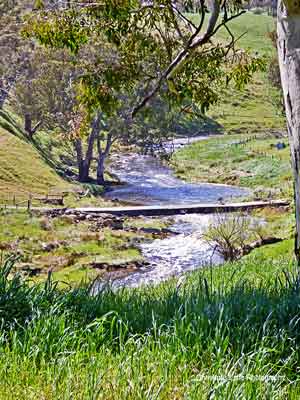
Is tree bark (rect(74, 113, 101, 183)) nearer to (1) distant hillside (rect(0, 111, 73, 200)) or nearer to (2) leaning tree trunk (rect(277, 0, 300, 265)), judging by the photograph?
(1) distant hillside (rect(0, 111, 73, 200))

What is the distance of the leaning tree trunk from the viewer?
445 cm

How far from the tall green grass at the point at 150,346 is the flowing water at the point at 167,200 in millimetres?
3988

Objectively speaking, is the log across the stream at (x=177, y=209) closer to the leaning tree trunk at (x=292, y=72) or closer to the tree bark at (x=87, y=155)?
the tree bark at (x=87, y=155)

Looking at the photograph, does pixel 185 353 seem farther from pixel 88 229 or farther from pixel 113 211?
pixel 113 211

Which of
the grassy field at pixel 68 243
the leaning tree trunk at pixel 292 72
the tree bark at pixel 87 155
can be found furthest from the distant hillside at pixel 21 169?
the leaning tree trunk at pixel 292 72

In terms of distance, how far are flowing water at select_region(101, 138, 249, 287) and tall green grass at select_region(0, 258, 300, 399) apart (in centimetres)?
399

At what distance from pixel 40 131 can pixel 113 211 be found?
57.9 feet

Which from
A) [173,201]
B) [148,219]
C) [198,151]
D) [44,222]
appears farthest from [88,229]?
[198,151]

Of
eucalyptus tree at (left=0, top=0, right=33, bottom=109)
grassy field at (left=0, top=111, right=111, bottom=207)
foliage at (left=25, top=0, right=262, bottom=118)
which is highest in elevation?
eucalyptus tree at (left=0, top=0, right=33, bottom=109)

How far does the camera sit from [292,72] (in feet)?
14.7

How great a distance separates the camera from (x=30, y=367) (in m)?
3.05

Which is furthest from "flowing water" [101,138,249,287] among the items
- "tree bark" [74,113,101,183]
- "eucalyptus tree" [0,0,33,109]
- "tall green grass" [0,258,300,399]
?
"eucalyptus tree" [0,0,33,109]

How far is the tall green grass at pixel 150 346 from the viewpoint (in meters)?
2.73

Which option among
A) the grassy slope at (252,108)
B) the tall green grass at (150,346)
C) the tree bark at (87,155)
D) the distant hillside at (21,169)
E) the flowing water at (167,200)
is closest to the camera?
the tall green grass at (150,346)
